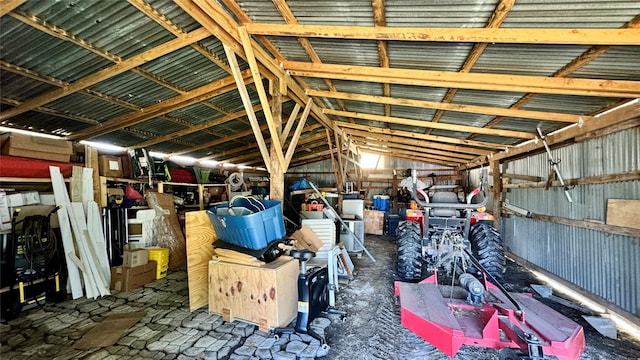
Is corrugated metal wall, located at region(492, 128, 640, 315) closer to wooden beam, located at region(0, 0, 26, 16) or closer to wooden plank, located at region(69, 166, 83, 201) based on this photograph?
wooden beam, located at region(0, 0, 26, 16)

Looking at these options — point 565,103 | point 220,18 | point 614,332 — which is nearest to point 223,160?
point 220,18

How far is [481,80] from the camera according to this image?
2.75 metres

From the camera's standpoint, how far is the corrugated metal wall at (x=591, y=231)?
2705 mm

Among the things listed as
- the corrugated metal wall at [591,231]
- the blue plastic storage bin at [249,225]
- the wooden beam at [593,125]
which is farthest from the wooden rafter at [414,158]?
the blue plastic storage bin at [249,225]

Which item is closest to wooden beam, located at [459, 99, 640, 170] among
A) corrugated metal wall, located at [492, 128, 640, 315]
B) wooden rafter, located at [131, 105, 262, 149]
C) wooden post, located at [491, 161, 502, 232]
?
corrugated metal wall, located at [492, 128, 640, 315]

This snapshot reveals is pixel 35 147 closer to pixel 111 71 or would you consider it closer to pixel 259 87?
pixel 111 71

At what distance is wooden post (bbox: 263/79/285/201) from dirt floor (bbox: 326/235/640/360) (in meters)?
1.73

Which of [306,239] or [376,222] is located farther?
[376,222]

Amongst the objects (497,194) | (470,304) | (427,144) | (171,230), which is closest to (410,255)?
(470,304)

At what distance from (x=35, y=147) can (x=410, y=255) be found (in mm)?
5684

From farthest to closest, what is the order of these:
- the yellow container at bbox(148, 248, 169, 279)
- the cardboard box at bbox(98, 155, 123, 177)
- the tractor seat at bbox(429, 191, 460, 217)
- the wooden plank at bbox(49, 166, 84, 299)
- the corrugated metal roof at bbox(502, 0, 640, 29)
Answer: the cardboard box at bbox(98, 155, 123, 177) → the yellow container at bbox(148, 248, 169, 279) → the tractor seat at bbox(429, 191, 460, 217) → the wooden plank at bbox(49, 166, 84, 299) → the corrugated metal roof at bbox(502, 0, 640, 29)

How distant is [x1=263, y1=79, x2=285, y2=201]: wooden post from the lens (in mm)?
3801

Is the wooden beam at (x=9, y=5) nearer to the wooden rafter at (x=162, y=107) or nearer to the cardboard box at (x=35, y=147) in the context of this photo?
the wooden rafter at (x=162, y=107)

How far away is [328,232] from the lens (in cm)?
443
